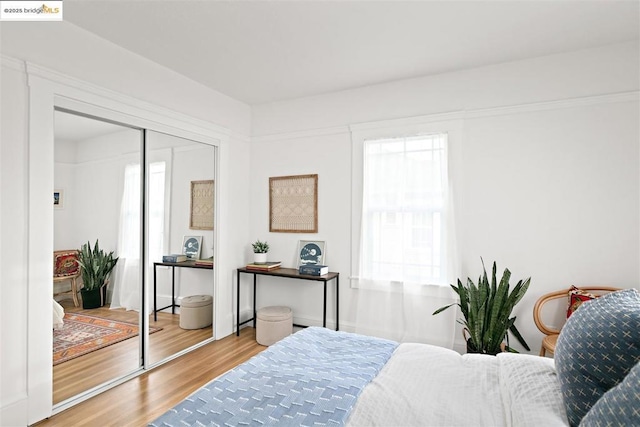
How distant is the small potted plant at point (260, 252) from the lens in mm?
4051

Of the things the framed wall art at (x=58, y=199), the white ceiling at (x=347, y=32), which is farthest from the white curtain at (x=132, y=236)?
the white ceiling at (x=347, y=32)

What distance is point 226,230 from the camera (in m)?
4.00

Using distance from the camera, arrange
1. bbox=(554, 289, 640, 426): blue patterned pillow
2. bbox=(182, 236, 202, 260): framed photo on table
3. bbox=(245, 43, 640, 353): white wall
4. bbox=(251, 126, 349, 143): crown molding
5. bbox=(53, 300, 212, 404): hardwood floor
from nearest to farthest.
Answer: bbox=(554, 289, 640, 426): blue patterned pillow
bbox=(53, 300, 212, 404): hardwood floor
bbox=(245, 43, 640, 353): white wall
bbox=(182, 236, 202, 260): framed photo on table
bbox=(251, 126, 349, 143): crown molding

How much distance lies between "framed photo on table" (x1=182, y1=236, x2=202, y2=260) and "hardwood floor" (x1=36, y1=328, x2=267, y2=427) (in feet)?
3.17

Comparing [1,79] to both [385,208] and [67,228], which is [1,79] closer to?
[67,228]

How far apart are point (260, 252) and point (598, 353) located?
3.31 metres

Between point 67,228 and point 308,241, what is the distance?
2256 millimetres

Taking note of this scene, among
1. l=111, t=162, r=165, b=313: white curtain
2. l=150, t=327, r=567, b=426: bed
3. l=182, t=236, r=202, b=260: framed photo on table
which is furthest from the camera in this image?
l=182, t=236, r=202, b=260: framed photo on table

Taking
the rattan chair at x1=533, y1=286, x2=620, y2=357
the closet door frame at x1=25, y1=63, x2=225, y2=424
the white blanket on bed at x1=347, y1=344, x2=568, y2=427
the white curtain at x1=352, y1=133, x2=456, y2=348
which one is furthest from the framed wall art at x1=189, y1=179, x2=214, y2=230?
the rattan chair at x1=533, y1=286, x2=620, y2=357

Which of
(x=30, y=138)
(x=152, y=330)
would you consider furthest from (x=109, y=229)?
(x=152, y=330)

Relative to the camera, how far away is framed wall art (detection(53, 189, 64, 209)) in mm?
2421

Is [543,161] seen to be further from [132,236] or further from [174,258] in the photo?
[132,236]

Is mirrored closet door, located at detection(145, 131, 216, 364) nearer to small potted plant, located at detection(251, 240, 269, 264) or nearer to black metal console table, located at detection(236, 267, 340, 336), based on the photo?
black metal console table, located at detection(236, 267, 340, 336)

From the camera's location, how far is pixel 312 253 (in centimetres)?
396
